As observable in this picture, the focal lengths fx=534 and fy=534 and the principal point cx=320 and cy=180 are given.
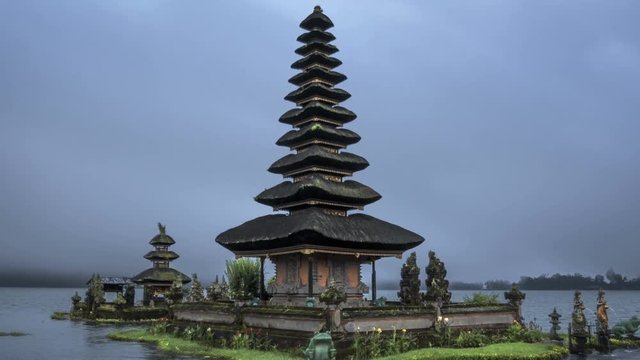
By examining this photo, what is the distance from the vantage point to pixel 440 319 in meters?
24.8

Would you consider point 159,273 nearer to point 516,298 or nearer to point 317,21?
point 317,21

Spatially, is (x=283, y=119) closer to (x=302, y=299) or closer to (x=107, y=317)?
(x=302, y=299)

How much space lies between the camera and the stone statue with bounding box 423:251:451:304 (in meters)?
25.4

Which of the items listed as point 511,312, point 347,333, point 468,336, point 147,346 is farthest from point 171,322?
point 511,312

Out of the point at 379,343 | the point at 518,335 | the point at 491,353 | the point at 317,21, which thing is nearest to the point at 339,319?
the point at 379,343

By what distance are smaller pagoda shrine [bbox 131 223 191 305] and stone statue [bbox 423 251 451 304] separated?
3697cm

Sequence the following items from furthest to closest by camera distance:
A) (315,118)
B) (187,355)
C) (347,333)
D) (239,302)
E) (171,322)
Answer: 1. (315,118)
2. (171,322)
3. (239,302)
4. (187,355)
5. (347,333)

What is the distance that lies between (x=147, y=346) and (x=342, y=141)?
1676 cm

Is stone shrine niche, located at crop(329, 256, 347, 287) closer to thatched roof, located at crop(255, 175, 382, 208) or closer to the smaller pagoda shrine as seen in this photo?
thatched roof, located at crop(255, 175, 382, 208)

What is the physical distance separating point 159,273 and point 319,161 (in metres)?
32.7

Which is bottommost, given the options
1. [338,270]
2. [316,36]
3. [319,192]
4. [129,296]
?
[129,296]

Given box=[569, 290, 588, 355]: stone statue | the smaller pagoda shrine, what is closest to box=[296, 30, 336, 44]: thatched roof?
box=[569, 290, 588, 355]: stone statue

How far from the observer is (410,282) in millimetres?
30094

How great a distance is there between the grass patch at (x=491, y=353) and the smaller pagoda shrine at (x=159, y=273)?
40507 mm
